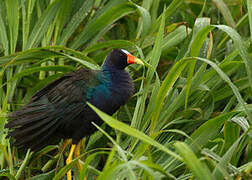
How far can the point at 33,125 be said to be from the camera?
308 cm

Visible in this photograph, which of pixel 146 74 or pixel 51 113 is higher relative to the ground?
pixel 146 74

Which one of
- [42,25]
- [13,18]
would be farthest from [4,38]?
[42,25]

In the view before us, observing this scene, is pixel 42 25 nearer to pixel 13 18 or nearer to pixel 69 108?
pixel 13 18

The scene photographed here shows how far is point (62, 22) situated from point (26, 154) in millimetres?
1016

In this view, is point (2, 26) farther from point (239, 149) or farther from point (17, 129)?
point (239, 149)

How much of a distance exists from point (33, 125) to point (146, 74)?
0.70 metres

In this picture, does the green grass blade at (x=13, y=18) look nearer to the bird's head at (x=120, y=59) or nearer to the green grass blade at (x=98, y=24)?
the green grass blade at (x=98, y=24)

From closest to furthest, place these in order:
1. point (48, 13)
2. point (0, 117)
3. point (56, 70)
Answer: point (0, 117) → point (56, 70) → point (48, 13)

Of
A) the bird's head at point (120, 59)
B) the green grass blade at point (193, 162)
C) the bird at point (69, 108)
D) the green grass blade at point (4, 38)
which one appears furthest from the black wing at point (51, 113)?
the green grass blade at point (193, 162)

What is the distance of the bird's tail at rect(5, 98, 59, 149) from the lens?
10.1 feet

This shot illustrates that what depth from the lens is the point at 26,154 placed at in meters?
3.22

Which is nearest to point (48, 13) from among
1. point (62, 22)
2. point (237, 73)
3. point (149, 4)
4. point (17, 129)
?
point (62, 22)

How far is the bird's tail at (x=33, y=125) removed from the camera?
307 centimetres

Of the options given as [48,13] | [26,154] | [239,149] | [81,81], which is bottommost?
[26,154]
